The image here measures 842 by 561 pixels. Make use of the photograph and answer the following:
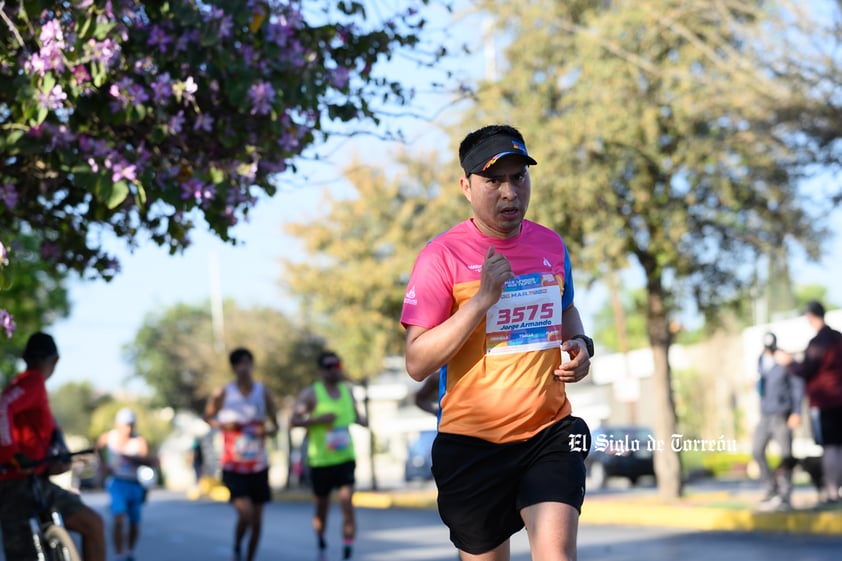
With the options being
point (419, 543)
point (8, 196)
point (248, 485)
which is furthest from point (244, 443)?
point (8, 196)

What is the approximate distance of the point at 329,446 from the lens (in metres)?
12.2

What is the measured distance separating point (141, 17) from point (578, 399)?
53159 mm

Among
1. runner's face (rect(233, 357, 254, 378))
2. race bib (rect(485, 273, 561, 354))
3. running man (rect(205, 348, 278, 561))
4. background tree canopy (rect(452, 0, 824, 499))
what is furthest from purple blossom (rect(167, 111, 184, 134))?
background tree canopy (rect(452, 0, 824, 499))

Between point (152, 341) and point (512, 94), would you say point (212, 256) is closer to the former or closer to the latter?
point (152, 341)

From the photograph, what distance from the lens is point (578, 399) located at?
195ft

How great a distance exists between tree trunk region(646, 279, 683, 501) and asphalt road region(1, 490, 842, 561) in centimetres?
299

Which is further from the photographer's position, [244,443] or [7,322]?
[244,443]

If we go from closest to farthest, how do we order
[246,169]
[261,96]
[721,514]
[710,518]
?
[261,96], [246,169], [721,514], [710,518]

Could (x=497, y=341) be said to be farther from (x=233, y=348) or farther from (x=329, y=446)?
(x=233, y=348)

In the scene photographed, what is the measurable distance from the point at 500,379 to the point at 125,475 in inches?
392

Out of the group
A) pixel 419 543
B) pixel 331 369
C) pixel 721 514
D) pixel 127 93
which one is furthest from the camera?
pixel 419 543

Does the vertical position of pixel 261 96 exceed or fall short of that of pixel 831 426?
it exceeds it

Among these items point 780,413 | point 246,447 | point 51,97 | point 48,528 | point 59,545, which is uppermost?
point 51,97

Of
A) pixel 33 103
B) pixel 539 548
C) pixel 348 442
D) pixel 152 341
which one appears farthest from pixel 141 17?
pixel 152 341
